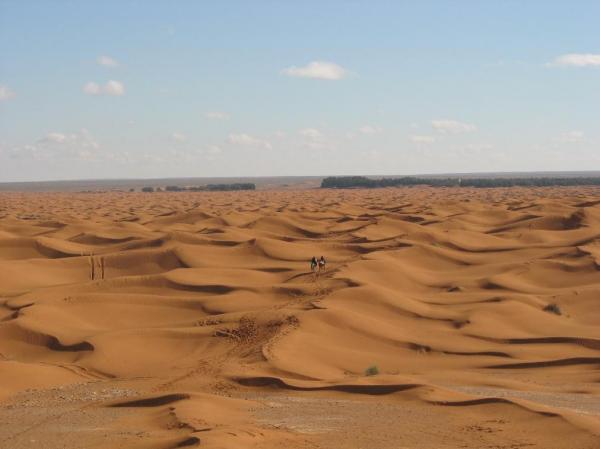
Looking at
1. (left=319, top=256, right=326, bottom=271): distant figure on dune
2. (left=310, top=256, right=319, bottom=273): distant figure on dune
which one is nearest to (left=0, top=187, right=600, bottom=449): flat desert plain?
(left=310, top=256, right=319, bottom=273): distant figure on dune

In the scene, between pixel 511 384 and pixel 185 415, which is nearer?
pixel 185 415

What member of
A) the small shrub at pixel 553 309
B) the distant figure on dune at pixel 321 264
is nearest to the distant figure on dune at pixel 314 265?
the distant figure on dune at pixel 321 264

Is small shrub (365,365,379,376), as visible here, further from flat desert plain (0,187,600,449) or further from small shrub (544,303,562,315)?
small shrub (544,303,562,315)

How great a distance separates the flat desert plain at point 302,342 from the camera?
23.8 ft

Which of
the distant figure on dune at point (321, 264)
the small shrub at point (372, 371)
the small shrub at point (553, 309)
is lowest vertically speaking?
the small shrub at point (553, 309)

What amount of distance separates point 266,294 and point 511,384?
6.85 m

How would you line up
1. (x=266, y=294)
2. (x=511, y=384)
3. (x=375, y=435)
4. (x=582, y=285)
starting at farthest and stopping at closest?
1. (x=582, y=285)
2. (x=266, y=294)
3. (x=511, y=384)
4. (x=375, y=435)

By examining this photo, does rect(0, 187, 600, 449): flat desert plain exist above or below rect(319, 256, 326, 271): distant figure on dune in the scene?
below

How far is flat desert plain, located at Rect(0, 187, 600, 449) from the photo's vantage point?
7.24m

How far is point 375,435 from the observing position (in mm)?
6965

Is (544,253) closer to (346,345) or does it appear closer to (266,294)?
(266,294)

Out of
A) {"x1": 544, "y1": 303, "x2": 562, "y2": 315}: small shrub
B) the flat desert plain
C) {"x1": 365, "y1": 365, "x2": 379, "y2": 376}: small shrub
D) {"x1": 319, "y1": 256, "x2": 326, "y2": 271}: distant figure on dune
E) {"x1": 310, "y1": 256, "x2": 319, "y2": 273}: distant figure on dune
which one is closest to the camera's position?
the flat desert plain

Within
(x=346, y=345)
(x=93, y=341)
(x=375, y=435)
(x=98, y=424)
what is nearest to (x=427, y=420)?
(x=375, y=435)

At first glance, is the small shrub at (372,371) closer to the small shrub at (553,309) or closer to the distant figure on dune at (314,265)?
the small shrub at (553,309)
